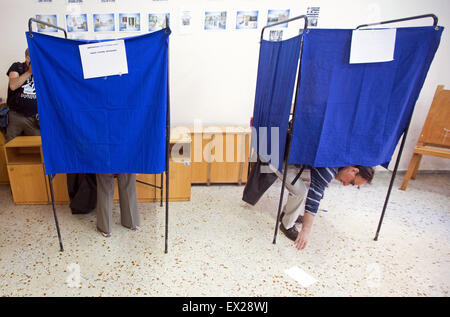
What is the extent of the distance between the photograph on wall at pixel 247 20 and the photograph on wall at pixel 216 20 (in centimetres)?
15

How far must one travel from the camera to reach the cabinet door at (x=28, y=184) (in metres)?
2.12

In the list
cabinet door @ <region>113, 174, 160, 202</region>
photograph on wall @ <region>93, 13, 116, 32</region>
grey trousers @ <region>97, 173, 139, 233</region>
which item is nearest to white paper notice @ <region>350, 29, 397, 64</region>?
grey trousers @ <region>97, 173, 139, 233</region>

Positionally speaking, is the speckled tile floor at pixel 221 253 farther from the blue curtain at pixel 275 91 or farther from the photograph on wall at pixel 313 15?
the photograph on wall at pixel 313 15

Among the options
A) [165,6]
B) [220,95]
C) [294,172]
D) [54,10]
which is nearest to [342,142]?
[294,172]

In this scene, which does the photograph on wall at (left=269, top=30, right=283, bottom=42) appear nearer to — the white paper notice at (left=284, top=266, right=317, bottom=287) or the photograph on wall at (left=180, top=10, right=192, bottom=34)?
the photograph on wall at (left=180, top=10, right=192, bottom=34)

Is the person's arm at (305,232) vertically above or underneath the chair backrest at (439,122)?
underneath

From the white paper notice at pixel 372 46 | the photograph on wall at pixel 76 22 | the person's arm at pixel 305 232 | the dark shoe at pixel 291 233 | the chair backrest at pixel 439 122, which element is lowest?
the dark shoe at pixel 291 233

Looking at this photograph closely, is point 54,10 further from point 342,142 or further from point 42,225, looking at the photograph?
point 342,142

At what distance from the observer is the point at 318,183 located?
5.95ft

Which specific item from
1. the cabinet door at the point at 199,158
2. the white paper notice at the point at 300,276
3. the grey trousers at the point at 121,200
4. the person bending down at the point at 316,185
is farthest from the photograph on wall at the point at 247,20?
the white paper notice at the point at 300,276

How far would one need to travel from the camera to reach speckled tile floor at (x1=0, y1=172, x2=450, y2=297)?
1517 millimetres

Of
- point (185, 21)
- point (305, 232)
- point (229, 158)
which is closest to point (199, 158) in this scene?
point (229, 158)

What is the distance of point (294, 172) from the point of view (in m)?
2.01

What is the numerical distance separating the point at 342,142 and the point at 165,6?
2254mm
